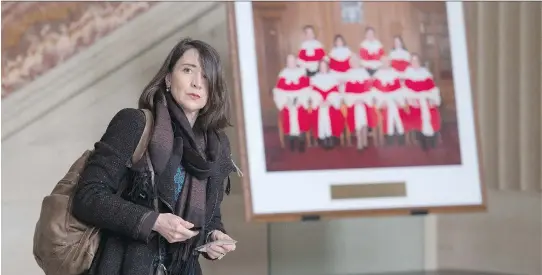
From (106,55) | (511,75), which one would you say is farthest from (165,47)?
(511,75)

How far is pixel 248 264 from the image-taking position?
2766 mm

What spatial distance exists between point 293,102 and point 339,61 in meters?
0.23

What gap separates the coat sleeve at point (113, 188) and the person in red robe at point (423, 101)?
123cm

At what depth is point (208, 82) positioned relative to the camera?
5.39ft

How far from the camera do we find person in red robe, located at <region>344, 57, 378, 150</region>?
7.80 feet

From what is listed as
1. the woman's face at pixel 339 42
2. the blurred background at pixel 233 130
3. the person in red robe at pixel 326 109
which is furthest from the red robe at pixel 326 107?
the blurred background at pixel 233 130

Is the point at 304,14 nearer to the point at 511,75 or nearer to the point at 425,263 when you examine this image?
the point at 511,75

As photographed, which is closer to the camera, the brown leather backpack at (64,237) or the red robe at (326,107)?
the brown leather backpack at (64,237)

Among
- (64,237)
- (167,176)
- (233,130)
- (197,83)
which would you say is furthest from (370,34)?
(64,237)

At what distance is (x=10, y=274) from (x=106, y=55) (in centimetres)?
95

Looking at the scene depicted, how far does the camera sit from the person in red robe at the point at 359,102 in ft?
7.80

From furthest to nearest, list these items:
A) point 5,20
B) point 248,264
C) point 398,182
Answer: point 248,264 → point 5,20 → point 398,182

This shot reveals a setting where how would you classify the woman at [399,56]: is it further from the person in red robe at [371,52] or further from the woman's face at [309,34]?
the woman's face at [309,34]

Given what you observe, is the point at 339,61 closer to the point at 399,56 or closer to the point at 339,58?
the point at 339,58
